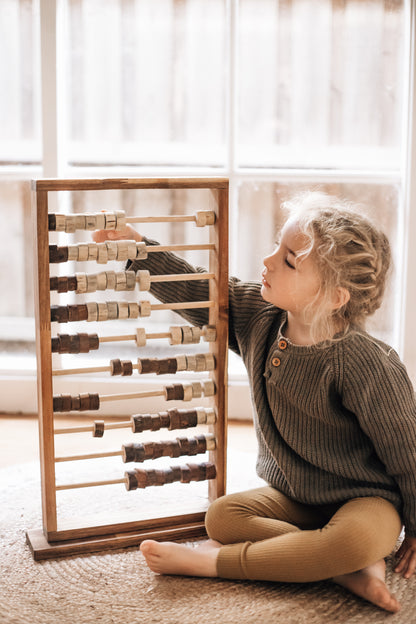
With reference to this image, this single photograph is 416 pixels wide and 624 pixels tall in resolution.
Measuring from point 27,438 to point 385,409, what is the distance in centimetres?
115

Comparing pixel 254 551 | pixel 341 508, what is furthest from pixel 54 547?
pixel 341 508

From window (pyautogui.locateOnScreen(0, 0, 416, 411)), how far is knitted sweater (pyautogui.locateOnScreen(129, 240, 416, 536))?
810 mm

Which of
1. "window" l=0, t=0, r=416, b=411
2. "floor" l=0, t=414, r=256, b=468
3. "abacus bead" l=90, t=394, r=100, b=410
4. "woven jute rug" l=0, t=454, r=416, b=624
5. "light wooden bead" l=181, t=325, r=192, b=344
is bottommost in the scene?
"woven jute rug" l=0, t=454, r=416, b=624

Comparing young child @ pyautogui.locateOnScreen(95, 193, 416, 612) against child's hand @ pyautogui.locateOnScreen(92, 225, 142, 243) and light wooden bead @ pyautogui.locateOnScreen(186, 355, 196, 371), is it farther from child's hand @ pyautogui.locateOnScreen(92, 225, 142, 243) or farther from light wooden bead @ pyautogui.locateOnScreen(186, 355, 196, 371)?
child's hand @ pyautogui.locateOnScreen(92, 225, 142, 243)

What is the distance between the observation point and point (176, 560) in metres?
1.53

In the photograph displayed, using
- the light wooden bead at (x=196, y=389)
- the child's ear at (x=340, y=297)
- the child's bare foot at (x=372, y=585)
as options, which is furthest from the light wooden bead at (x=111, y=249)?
the child's bare foot at (x=372, y=585)

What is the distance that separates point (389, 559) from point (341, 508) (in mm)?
185

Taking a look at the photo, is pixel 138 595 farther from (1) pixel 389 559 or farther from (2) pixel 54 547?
(1) pixel 389 559

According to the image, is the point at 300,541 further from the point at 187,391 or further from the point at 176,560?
the point at 187,391

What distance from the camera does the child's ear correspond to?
157 cm

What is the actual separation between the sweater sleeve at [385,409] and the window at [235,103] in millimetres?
868


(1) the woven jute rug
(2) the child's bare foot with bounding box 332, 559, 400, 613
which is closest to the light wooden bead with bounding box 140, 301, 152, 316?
(1) the woven jute rug

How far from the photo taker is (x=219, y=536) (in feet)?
5.33

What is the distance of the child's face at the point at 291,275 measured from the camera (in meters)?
1.58
